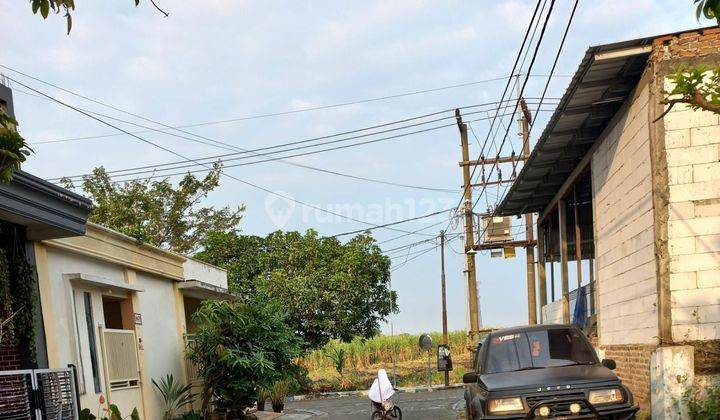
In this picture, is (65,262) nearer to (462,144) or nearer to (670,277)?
(670,277)

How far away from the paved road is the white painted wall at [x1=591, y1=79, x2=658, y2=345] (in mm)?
5129

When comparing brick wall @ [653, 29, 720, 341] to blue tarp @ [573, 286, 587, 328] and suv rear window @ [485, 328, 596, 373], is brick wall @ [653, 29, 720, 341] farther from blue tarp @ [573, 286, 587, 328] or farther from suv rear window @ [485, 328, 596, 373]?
blue tarp @ [573, 286, 587, 328]

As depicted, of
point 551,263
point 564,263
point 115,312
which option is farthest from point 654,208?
point 551,263

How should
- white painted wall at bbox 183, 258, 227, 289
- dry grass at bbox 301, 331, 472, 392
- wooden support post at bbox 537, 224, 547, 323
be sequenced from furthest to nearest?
dry grass at bbox 301, 331, 472, 392 < wooden support post at bbox 537, 224, 547, 323 < white painted wall at bbox 183, 258, 227, 289

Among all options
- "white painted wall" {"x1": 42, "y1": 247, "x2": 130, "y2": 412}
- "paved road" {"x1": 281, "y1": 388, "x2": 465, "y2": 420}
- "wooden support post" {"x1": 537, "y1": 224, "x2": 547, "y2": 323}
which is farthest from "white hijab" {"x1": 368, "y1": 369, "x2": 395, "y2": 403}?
"wooden support post" {"x1": 537, "y1": 224, "x2": 547, "y2": 323}

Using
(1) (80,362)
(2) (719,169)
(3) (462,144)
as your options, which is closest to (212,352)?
(1) (80,362)

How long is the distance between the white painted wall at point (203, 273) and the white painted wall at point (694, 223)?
11.6 m

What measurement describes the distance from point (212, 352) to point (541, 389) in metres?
9.41

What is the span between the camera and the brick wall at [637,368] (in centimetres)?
1242

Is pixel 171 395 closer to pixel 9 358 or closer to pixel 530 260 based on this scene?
pixel 9 358

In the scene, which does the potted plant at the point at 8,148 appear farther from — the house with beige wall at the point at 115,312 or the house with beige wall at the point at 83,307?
the house with beige wall at the point at 115,312

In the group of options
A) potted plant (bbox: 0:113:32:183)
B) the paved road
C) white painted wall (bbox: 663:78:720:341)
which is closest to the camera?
potted plant (bbox: 0:113:32:183)

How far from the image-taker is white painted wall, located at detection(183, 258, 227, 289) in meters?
19.3

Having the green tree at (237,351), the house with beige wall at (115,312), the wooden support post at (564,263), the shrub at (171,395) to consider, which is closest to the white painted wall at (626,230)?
the wooden support post at (564,263)
